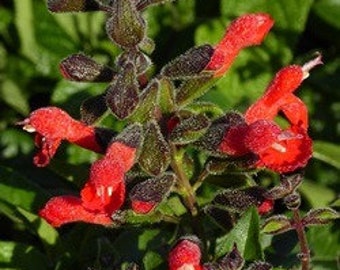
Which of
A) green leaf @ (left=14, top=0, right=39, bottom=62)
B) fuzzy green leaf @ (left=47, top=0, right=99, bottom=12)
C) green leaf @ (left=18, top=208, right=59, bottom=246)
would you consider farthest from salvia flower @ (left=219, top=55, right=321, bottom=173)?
green leaf @ (left=14, top=0, right=39, bottom=62)

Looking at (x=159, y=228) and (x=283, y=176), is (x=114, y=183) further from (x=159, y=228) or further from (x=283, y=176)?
(x=159, y=228)

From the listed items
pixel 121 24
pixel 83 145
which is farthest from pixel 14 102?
pixel 121 24

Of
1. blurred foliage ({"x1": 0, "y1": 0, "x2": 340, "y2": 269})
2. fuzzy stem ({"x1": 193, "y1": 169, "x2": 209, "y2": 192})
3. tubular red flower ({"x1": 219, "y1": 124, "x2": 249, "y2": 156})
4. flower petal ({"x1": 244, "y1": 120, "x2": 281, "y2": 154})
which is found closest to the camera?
flower petal ({"x1": 244, "y1": 120, "x2": 281, "y2": 154})

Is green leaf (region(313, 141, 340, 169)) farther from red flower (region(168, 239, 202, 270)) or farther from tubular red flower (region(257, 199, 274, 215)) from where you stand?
red flower (region(168, 239, 202, 270))

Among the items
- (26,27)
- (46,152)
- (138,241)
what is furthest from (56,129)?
(26,27)

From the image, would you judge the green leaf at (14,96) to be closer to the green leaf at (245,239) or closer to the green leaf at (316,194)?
the green leaf at (316,194)

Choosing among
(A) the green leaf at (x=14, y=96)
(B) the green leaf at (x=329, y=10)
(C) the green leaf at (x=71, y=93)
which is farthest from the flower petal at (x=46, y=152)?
(B) the green leaf at (x=329, y=10)

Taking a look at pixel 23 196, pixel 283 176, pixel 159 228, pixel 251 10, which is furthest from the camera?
pixel 251 10
